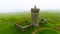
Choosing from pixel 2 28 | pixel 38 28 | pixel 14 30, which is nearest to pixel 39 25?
pixel 38 28

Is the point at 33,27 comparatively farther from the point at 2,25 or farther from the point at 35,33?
the point at 2,25

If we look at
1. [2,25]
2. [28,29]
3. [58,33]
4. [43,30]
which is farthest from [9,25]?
[58,33]

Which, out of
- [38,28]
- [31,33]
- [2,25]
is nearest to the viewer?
[31,33]

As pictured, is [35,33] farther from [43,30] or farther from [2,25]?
[2,25]

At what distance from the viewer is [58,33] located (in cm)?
3847

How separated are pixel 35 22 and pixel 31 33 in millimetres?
4043

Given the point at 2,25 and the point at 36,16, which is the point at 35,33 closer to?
the point at 36,16

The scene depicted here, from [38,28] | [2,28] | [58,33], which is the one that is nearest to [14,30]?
[2,28]

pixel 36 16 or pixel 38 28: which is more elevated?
pixel 36 16

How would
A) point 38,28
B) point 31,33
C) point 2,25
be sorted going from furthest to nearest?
point 2,25 → point 38,28 → point 31,33

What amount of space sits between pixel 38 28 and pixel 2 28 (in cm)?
976

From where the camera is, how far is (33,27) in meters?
41.0

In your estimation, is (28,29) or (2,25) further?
(2,25)

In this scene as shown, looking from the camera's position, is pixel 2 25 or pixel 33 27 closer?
pixel 33 27
